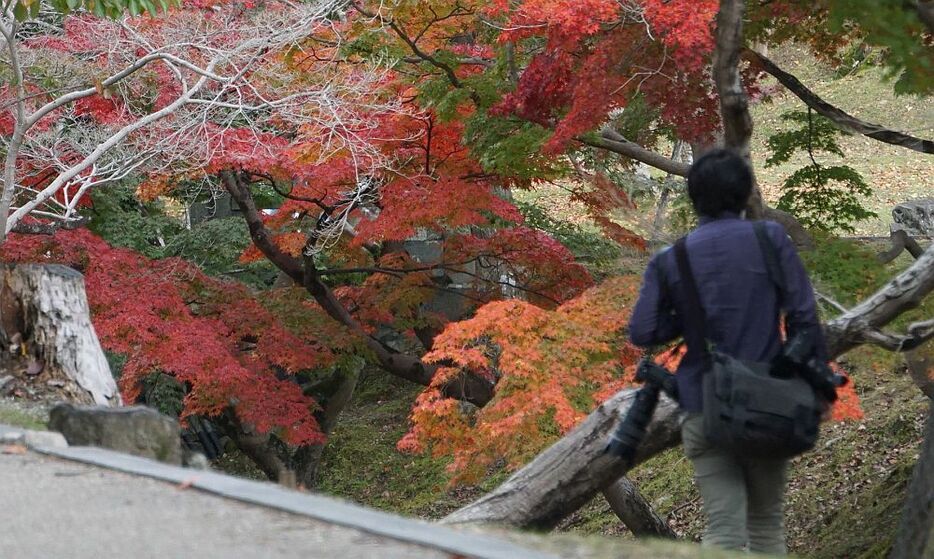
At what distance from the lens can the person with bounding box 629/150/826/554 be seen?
3164 millimetres

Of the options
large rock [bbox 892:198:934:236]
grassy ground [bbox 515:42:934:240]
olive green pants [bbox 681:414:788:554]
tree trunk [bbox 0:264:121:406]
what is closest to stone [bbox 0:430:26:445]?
tree trunk [bbox 0:264:121:406]

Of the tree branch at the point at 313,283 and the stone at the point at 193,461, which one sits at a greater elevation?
the stone at the point at 193,461

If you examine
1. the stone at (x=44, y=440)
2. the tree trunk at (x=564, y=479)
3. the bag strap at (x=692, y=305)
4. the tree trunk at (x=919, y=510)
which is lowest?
the tree trunk at (x=919, y=510)

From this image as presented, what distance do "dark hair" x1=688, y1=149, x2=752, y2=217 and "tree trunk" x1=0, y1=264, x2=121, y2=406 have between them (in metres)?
3.39

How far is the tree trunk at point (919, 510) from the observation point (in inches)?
273

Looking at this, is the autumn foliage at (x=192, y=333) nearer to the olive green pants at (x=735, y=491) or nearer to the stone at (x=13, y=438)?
the stone at (x=13, y=438)

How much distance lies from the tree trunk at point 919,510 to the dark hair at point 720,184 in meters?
4.54

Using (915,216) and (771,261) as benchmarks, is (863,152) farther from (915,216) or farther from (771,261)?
(771,261)

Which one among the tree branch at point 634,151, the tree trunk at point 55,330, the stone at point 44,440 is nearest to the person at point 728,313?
the stone at point 44,440

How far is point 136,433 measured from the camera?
13.3 ft

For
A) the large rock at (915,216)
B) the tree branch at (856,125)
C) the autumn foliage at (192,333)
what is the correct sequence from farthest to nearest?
the large rock at (915,216) < the autumn foliage at (192,333) < the tree branch at (856,125)

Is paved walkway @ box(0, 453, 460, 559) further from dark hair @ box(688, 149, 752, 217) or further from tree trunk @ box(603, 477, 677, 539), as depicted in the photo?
tree trunk @ box(603, 477, 677, 539)

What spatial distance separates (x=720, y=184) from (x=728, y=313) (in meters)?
0.39

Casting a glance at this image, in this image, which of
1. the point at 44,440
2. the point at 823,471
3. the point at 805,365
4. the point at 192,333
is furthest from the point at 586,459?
the point at 823,471
